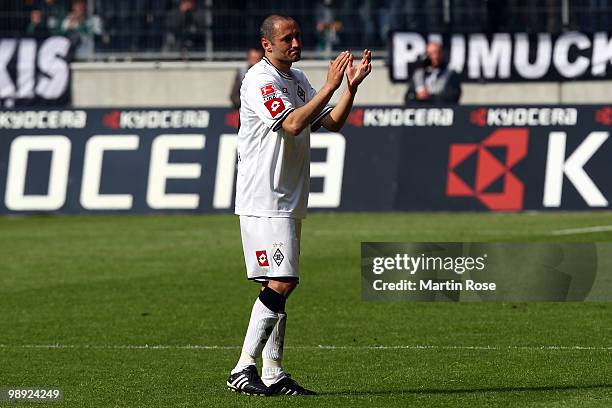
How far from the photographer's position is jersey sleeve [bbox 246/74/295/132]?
8.67 metres

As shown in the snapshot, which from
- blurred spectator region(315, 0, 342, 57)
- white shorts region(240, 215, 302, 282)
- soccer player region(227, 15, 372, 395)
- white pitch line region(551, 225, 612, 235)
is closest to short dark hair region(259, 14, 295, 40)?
soccer player region(227, 15, 372, 395)

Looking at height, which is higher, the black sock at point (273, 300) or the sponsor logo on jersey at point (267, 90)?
the sponsor logo on jersey at point (267, 90)

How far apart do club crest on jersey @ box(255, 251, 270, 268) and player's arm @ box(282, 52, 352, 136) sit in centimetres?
75

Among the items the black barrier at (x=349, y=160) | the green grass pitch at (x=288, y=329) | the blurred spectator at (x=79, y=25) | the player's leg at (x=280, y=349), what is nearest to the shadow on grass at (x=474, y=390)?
the green grass pitch at (x=288, y=329)

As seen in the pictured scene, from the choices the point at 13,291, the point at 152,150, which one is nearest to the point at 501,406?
the point at 13,291

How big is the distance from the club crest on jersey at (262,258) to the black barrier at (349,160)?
525 inches

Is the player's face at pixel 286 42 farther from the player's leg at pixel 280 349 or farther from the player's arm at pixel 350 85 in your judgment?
the player's leg at pixel 280 349

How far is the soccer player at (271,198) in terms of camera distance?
29.0ft

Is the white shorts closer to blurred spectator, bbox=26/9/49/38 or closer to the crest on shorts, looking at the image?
the crest on shorts

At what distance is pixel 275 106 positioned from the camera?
342 inches

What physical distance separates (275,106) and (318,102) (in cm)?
35

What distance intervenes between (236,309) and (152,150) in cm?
928

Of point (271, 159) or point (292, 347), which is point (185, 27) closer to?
point (292, 347)

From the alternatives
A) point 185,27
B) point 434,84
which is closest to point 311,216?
point 434,84
